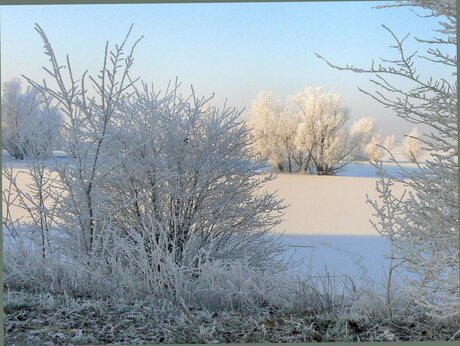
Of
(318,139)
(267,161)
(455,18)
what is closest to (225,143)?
(267,161)

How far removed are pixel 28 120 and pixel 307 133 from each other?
85.4 inches

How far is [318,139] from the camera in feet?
17.3

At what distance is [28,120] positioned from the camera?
15.1ft

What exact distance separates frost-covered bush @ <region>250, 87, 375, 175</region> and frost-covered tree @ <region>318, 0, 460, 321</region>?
51.3 inches

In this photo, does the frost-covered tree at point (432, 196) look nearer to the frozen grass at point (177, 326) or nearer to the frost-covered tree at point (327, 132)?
the frozen grass at point (177, 326)

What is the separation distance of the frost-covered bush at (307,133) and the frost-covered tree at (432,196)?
51.3 inches

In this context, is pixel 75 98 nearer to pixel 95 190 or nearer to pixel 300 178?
pixel 95 190

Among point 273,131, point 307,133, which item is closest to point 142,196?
point 273,131

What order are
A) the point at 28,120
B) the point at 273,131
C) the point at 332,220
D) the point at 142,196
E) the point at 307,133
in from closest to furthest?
the point at 142,196
the point at 28,120
the point at 332,220
the point at 273,131
the point at 307,133

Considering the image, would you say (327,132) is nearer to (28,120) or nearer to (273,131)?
(273,131)

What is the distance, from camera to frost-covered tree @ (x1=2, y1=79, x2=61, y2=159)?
178 inches

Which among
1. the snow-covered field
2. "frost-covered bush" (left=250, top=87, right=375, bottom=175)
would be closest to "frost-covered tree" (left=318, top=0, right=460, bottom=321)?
the snow-covered field

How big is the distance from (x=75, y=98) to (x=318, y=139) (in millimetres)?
2053

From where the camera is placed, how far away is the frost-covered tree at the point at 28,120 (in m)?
4.52
